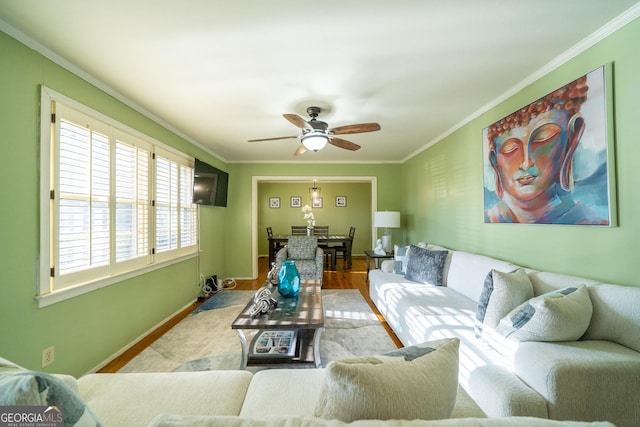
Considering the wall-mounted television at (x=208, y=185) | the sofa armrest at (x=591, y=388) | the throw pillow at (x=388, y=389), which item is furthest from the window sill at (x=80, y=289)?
the sofa armrest at (x=591, y=388)

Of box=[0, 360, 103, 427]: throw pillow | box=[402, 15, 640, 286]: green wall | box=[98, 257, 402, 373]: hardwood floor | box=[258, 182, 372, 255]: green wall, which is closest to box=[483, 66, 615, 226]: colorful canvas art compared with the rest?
box=[402, 15, 640, 286]: green wall

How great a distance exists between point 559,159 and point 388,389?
2.23 meters

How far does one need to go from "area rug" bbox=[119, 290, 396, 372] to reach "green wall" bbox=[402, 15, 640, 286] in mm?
1558

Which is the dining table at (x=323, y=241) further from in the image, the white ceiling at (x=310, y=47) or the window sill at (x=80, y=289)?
the white ceiling at (x=310, y=47)

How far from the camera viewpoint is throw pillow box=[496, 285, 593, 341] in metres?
1.30

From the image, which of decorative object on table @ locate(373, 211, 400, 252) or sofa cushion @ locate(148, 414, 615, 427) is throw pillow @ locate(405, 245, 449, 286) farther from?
sofa cushion @ locate(148, 414, 615, 427)

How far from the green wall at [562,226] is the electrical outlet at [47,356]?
390 centimetres

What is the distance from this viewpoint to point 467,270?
2.54 meters

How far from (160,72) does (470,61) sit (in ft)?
8.22

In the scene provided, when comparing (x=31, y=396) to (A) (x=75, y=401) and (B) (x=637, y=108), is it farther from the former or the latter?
(B) (x=637, y=108)

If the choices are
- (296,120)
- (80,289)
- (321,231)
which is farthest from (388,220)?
(80,289)

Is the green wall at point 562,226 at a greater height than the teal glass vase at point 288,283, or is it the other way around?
the green wall at point 562,226

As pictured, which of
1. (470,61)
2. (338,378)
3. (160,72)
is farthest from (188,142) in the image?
(338,378)

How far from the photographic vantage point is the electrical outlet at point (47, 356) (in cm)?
171
